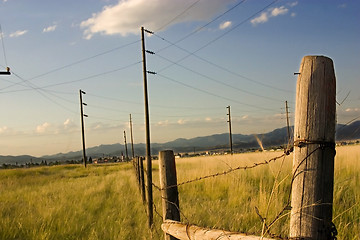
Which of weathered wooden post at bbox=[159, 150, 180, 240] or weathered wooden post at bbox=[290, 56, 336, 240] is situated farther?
weathered wooden post at bbox=[159, 150, 180, 240]

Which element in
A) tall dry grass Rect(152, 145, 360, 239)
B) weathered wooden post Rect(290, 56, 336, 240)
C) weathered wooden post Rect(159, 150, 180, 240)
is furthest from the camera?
tall dry grass Rect(152, 145, 360, 239)

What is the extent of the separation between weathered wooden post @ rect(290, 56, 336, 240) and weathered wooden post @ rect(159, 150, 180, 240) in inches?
74.8

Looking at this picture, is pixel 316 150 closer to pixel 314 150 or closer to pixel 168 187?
pixel 314 150

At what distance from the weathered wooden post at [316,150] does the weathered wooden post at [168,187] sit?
1899 mm

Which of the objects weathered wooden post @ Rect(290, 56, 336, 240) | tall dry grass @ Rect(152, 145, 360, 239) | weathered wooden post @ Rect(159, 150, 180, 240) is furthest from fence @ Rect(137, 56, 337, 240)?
weathered wooden post @ Rect(159, 150, 180, 240)

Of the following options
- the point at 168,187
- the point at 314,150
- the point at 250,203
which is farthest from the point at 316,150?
the point at 250,203

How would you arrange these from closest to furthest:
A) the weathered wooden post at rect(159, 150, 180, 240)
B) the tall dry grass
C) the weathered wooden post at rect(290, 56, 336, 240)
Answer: the weathered wooden post at rect(290, 56, 336, 240), the weathered wooden post at rect(159, 150, 180, 240), the tall dry grass

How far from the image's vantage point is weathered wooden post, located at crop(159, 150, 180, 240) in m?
3.40

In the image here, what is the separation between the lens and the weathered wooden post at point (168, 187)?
3396mm

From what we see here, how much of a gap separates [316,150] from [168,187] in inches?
80.7

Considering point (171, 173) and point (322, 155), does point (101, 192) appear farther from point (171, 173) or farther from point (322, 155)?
point (322, 155)

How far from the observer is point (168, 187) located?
3412 mm

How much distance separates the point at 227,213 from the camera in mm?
6051

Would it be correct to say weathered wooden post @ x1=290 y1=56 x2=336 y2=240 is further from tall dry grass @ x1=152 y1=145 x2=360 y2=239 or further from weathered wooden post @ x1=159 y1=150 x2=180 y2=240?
weathered wooden post @ x1=159 y1=150 x2=180 y2=240
